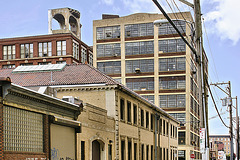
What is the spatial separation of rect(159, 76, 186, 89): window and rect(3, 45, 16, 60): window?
3062 centimetres

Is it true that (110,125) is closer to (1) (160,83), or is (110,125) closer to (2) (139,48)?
(1) (160,83)

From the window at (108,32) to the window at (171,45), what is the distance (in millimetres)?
9215

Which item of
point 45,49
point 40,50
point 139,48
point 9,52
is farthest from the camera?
point 9,52

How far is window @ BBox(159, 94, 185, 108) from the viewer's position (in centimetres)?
7788

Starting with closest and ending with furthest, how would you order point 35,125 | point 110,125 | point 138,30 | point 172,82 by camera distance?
point 35,125
point 110,125
point 172,82
point 138,30

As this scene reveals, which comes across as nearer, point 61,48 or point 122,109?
point 122,109

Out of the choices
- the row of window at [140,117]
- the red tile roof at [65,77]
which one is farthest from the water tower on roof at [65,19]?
the red tile roof at [65,77]

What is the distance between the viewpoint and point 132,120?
40031 mm

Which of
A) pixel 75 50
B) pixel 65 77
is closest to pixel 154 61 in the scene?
pixel 75 50

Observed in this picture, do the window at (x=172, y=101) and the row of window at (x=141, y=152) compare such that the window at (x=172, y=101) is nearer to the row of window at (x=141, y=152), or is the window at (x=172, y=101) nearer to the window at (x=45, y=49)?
the row of window at (x=141, y=152)

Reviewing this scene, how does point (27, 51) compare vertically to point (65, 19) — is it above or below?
below

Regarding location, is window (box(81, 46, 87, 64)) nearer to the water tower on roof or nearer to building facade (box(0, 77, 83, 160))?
the water tower on roof

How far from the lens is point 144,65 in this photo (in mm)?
80562

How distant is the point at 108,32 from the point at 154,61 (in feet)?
37.1
